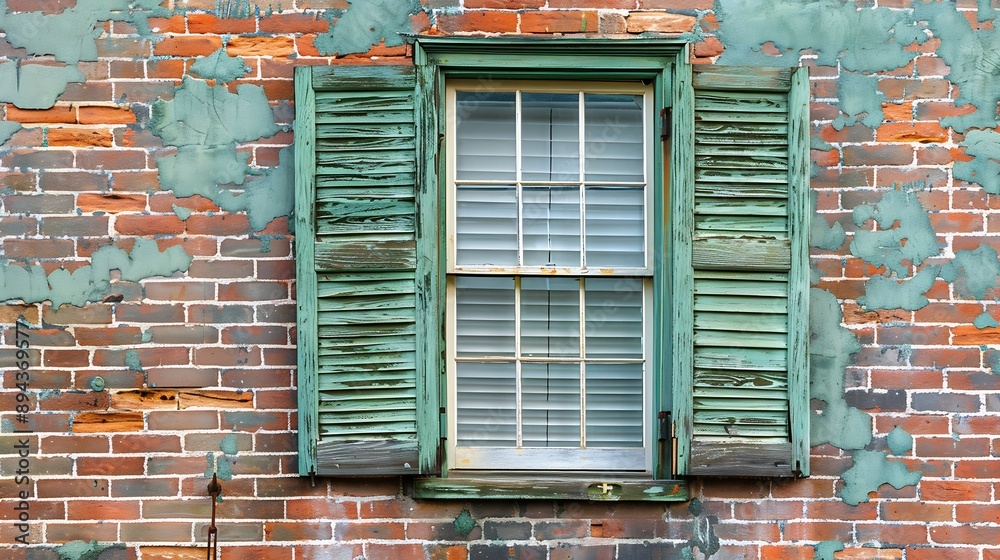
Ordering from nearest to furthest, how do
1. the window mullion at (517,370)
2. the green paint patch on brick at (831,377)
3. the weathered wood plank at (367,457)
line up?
the weathered wood plank at (367,457) → the green paint patch on brick at (831,377) → the window mullion at (517,370)

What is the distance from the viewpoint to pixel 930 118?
Answer: 3500 mm

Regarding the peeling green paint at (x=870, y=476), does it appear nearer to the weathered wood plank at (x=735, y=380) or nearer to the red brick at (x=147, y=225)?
the weathered wood plank at (x=735, y=380)

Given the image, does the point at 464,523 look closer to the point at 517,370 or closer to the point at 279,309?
the point at 517,370

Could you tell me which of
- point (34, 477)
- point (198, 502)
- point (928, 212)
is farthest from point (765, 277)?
point (34, 477)

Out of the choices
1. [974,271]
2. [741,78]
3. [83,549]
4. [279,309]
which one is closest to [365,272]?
[279,309]

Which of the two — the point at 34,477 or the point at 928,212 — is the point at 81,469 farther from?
the point at 928,212

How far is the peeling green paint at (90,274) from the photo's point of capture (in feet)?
11.2

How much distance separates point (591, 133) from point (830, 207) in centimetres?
96

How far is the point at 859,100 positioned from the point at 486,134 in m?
1.44

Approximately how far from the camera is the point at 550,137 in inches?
143

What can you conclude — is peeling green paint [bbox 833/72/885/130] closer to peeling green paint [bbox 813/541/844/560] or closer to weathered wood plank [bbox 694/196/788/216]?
weathered wood plank [bbox 694/196/788/216]

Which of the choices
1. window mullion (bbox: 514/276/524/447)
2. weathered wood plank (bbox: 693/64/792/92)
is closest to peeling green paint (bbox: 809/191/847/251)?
weathered wood plank (bbox: 693/64/792/92)

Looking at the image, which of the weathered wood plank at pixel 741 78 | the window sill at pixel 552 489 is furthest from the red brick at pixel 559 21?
the window sill at pixel 552 489

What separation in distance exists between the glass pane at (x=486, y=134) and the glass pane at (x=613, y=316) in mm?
569
